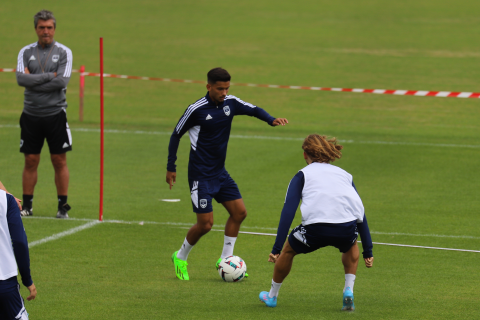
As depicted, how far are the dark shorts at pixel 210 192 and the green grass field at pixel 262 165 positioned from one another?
0.83 meters

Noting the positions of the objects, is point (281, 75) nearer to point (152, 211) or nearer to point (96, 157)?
point (96, 157)

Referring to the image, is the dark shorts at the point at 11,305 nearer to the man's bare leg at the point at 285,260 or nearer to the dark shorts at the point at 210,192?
the man's bare leg at the point at 285,260

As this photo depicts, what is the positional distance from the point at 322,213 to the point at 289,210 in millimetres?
292

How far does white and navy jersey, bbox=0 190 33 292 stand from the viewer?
4.80 meters

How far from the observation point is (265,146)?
1762 centimetres

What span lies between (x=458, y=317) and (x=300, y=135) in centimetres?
1311

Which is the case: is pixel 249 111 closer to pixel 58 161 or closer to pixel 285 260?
pixel 285 260

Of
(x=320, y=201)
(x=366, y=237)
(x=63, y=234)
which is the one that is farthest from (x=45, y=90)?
(x=366, y=237)

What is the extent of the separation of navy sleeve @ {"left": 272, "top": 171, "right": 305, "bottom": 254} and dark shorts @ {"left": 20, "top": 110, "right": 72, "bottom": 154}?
5163 millimetres

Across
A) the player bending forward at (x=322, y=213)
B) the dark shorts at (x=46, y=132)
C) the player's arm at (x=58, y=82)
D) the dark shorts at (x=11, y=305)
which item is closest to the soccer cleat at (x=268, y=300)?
the player bending forward at (x=322, y=213)

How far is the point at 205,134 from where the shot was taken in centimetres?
801

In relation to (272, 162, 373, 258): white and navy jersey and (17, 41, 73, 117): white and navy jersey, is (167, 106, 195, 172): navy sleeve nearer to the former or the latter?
(272, 162, 373, 258): white and navy jersey

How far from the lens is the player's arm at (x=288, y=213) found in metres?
6.45

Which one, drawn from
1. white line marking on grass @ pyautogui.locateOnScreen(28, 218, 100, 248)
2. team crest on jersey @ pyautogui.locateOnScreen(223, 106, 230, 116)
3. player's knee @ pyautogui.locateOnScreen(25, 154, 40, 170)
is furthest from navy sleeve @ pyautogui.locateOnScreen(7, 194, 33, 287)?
player's knee @ pyautogui.locateOnScreen(25, 154, 40, 170)
